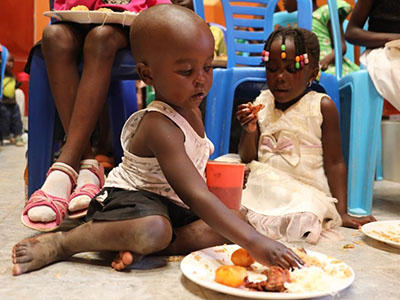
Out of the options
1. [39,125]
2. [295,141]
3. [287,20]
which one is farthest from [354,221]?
[287,20]

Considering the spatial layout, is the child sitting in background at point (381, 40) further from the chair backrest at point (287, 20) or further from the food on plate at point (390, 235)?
the chair backrest at point (287, 20)

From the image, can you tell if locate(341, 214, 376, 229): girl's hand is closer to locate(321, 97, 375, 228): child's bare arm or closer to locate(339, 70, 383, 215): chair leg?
locate(321, 97, 375, 228): child's bare arm

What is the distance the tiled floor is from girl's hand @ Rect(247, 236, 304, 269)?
0.35 feet

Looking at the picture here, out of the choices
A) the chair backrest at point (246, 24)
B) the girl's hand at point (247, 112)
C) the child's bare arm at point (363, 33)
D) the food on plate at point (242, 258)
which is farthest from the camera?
the chair backrest at point (246, 24)

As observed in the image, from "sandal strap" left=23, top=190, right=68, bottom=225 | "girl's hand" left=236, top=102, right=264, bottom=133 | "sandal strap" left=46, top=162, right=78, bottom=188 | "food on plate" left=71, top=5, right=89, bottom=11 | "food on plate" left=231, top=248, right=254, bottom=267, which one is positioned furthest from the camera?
"food on plate" left=71, top=5, right=89, bottom=11

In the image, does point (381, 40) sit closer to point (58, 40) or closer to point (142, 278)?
point (58, 40)

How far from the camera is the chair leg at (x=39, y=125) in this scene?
1853 mm

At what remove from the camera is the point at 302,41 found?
1854 mm

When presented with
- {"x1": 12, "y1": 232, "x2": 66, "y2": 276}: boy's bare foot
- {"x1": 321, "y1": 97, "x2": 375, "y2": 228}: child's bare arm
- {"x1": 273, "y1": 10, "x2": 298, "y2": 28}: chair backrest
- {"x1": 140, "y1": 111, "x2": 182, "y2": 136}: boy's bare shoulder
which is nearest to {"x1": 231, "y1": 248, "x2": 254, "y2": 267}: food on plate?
{"x1": 140, "y1": 111, "x2": 182, "y2": 136}: boy's bare shoulder

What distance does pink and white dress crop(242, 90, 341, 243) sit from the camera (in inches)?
64.7

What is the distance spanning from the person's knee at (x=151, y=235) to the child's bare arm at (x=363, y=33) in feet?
4.71

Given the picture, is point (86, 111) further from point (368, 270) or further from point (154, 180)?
point (368, 270)

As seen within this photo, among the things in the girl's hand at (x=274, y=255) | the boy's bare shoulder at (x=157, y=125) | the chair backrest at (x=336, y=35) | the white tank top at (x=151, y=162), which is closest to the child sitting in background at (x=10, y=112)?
the chair backrest at (x=336, y=35)

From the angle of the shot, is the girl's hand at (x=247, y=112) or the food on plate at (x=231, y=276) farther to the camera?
the girl's hand at (x=247, y=112)
